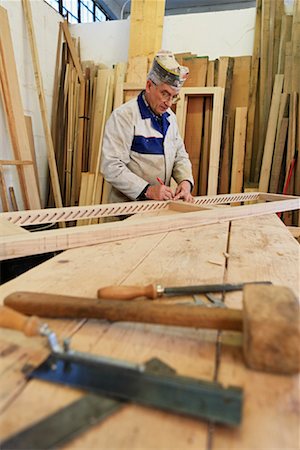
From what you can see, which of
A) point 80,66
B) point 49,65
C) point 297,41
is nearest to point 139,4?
point 80,66

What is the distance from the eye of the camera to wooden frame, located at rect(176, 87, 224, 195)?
369 centimetres

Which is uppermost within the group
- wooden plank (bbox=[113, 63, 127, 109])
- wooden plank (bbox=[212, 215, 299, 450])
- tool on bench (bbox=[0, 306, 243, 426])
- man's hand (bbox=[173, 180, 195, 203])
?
wooden plank (bbox=[113, 63, 127, 109])

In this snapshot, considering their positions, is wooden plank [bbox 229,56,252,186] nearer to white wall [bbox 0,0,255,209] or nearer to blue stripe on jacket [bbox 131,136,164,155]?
white wall [bbox 0,0,255,209]

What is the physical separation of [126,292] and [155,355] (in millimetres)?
208

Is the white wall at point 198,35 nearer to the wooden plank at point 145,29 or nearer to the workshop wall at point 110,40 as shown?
the workshop wall at point 110,40

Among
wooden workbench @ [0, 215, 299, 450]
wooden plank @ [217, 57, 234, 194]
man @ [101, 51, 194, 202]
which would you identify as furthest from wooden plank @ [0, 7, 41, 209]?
wooden workbench @ [0, 215, 299, 450]

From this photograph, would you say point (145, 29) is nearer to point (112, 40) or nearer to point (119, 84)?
point (112, 40)

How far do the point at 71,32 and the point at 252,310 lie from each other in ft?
16.5

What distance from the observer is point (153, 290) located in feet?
2.54

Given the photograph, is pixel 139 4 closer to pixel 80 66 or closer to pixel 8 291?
pixel 80 66

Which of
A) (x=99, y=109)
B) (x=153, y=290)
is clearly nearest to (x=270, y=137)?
(x=99, y=109)

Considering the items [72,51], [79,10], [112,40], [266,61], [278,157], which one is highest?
[79,10]

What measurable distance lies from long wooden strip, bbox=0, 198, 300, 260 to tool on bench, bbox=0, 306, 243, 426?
1.81ft

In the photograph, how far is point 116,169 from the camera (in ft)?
7.52
